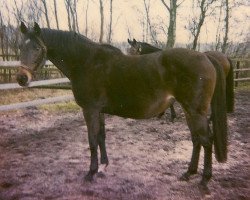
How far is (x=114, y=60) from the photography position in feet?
14.2

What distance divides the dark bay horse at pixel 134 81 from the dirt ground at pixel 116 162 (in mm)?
322

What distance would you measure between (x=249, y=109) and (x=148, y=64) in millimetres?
6848

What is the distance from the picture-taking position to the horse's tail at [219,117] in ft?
13.2

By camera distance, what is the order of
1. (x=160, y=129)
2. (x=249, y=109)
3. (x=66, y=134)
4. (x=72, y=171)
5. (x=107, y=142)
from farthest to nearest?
1. (x=249, y=109)
2. (x=160, y=129)
3. (x=66, y=134)
4. (x=107, y=142)
5. (x=72, y=171)

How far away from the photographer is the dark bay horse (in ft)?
12.8

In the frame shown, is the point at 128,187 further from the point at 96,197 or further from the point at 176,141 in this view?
the point at 176,141

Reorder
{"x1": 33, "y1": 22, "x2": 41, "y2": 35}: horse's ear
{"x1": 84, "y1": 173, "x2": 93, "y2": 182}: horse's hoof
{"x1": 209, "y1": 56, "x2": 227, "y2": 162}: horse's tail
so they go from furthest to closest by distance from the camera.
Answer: {"x1": 84, "y1": 173, "x2": 93, "y2": 182}: horse's hoof → {"x1": 33, "y1": 22, "x2": 41, "y2": 35}: horse's ear → {"x1": 209, "y1": 56, "x2": 227, "y2": 162}: horse's tail

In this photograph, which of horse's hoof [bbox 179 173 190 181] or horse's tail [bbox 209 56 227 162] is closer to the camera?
horse's tail [bbox 209 56 227 162]

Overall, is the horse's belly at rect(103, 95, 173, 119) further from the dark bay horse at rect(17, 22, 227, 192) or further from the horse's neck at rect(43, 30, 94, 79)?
the horse's neck at rect(43, 30, 94, 79)

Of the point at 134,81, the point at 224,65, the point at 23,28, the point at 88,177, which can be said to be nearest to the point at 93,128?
the point at 88,177

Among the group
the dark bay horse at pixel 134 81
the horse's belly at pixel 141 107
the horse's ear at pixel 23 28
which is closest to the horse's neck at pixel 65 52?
the dark bay horse at pixel 134 81

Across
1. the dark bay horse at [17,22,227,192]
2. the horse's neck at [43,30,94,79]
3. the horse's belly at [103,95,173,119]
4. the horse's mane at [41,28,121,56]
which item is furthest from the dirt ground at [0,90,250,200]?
the horse's mane at [41,28,121,56]

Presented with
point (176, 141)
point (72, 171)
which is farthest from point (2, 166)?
point (176, 141)

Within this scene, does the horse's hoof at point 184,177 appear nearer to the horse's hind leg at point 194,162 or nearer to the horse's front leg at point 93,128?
the horse's hind leg at point 194,162
